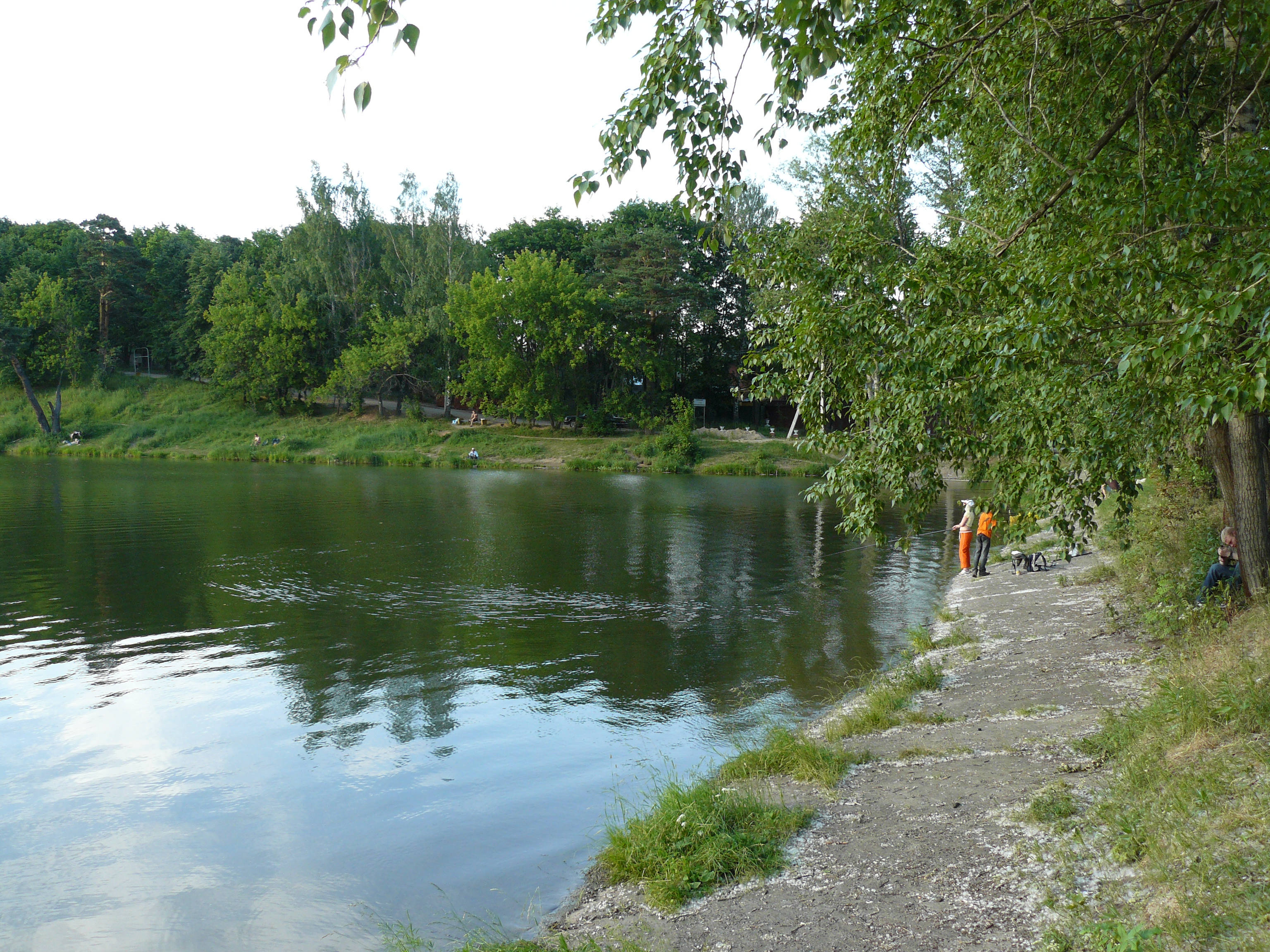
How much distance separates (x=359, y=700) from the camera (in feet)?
38.4

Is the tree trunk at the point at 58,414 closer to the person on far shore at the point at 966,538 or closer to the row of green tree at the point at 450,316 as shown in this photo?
the row of green tree at the point at 450,316

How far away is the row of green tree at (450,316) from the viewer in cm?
6494

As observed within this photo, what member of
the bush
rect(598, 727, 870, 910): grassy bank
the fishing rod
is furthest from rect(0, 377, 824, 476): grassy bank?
rect(598, 727, 870, 910): grassy bank

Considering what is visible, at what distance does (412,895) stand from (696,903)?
236cm

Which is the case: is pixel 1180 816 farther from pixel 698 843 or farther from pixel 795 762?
pixel 795 762

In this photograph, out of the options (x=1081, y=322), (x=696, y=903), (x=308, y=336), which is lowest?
(x=696, y=903)

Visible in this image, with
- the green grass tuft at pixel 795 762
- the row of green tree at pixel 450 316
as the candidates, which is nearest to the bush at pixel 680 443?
the row of green tree at pixel 450 316

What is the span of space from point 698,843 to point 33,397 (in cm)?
7693

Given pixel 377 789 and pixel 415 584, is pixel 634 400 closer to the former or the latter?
pixel 415 584

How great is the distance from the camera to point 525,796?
8672 mm

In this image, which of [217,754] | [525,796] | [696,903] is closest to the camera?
[696,903]

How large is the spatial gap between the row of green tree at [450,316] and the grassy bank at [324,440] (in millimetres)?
2251

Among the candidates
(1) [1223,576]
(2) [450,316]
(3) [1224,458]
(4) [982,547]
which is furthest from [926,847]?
(2) [450,316]

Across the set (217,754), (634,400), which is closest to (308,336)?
(634,400)
